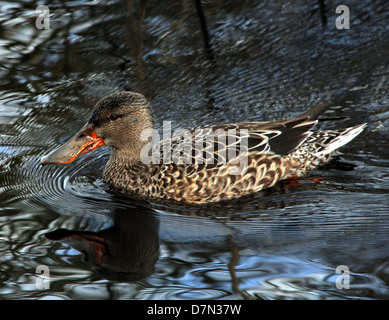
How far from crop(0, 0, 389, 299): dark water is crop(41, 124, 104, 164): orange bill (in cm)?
35

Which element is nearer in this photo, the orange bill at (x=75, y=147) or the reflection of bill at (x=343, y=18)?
the orange bill at (x=75, y=147)

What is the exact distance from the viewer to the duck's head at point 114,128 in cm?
651

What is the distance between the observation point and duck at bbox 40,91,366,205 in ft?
20.7

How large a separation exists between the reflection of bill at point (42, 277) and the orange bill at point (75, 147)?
5.11 feet

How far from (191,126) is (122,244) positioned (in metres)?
2.41

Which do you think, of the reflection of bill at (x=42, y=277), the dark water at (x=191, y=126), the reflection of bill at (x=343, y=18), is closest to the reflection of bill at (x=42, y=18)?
the dark water at (x=191, y=126)

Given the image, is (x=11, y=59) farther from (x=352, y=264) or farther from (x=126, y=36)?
(x=352, y=264)

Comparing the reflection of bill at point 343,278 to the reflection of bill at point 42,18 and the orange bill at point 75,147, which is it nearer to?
the orange bill at point 75,147

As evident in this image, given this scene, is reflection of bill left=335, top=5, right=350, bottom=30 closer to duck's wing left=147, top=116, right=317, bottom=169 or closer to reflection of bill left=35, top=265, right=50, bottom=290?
duck's wing left=147, top=116, right=317, bottom=169

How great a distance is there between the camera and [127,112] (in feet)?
21.8

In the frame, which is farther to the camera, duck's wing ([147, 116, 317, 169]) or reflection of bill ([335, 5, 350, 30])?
reflection of bill ([335, 5, 350, 30])

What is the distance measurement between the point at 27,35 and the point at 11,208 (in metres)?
3.90

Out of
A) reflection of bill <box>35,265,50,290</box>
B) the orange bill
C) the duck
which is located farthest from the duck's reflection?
the orange bill
